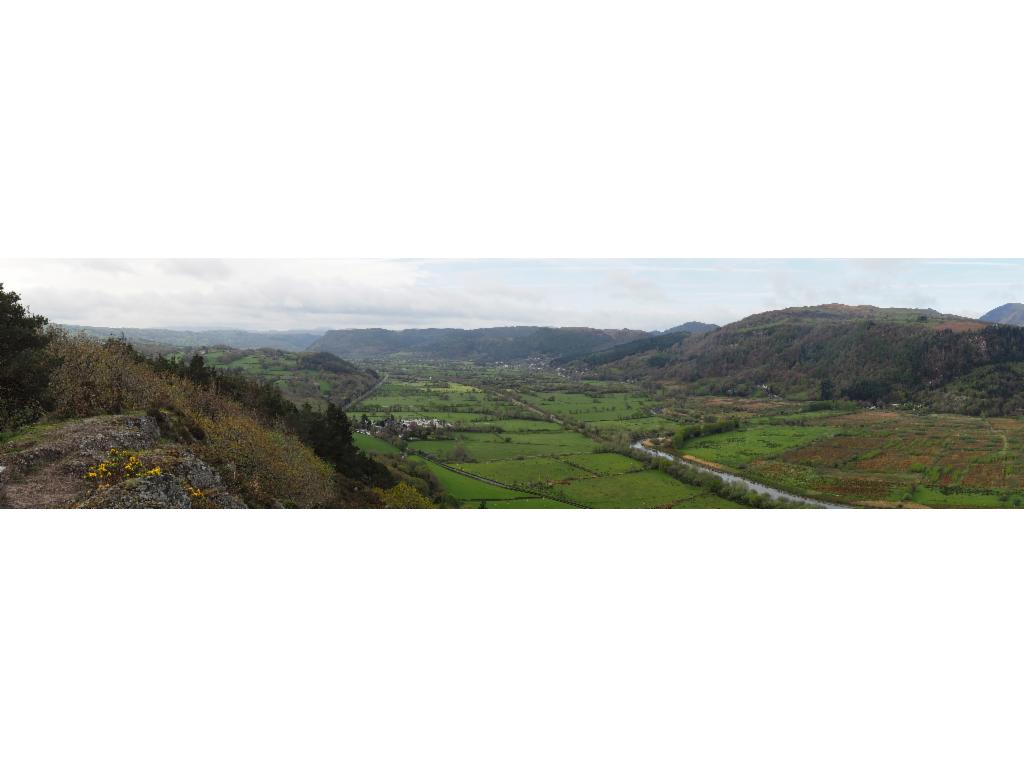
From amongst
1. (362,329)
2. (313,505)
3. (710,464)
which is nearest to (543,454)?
(710,464)

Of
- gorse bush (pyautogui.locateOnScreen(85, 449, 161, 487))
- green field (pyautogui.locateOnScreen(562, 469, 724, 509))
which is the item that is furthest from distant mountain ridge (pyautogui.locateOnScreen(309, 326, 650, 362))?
gorse bush (pyautogui.locateOnScreen(85, 449, 161, 487))

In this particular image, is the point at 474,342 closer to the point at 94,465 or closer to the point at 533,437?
the point at 533,437

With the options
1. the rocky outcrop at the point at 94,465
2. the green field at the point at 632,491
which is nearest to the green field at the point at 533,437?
the green field at the point at 632,491

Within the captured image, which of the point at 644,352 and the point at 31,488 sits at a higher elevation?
the point at 644,352

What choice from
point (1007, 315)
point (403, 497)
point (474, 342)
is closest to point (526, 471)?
point (403, 497)

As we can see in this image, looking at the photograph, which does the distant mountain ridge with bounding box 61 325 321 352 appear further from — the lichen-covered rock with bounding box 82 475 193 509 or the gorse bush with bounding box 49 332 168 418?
the lichen-covered rock with bounding box 82 475 193 509

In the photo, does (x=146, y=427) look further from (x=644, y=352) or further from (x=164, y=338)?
(x=644, y=352)
